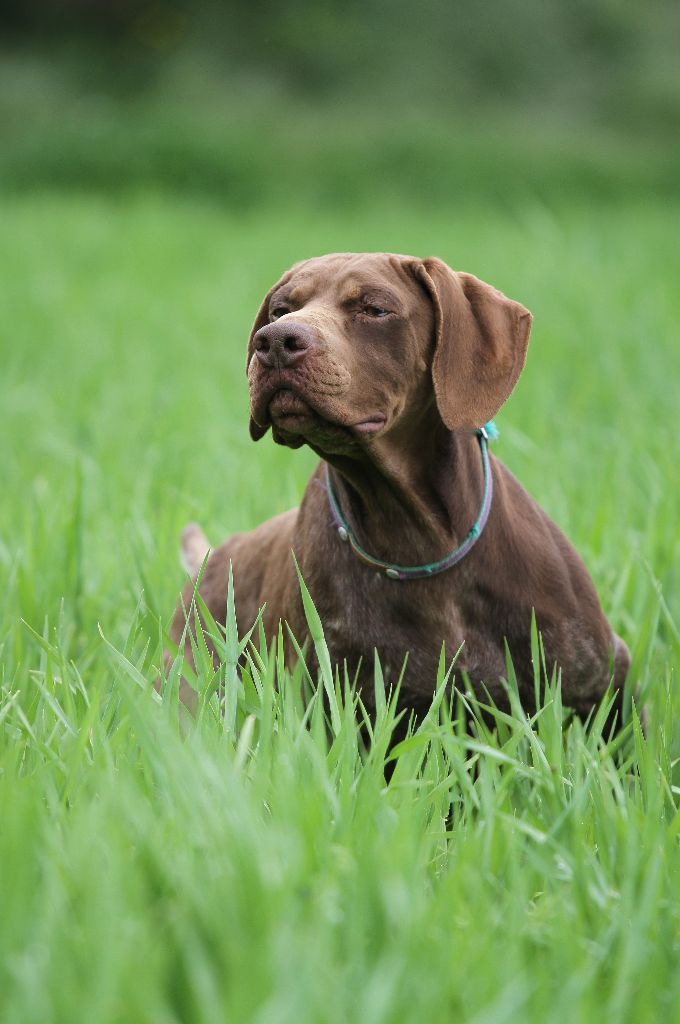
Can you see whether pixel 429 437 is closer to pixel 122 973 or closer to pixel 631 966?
pixel 631 966

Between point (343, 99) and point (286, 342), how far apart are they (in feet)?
63.7

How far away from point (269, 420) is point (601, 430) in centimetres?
338

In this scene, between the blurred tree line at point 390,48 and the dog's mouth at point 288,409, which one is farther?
the blurred tree line at point 390,48

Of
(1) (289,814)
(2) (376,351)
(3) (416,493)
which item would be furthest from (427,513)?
(1) (289,814)

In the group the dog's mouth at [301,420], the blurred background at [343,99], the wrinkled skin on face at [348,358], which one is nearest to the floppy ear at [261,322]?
the wrinkled skin on face at [348,358]

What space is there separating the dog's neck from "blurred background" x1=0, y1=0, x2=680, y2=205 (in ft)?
48.9

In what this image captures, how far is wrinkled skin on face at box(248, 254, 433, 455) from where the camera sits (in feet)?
8.46

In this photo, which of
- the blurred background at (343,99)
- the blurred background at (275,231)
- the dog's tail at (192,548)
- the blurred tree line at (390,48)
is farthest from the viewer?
the blurred tree line at (390,48)

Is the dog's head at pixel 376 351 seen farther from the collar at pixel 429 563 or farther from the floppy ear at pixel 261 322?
the collar at pixel 429 563

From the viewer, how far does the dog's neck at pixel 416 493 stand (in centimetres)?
285

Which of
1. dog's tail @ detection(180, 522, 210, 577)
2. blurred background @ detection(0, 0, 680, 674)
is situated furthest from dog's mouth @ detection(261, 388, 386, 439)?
dog's tail @ detection(180, 522, 210, 577)

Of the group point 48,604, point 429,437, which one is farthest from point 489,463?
point 48,604

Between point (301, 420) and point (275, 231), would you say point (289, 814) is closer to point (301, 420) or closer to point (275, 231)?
point (301, 420)

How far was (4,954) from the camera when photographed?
1.63 m
